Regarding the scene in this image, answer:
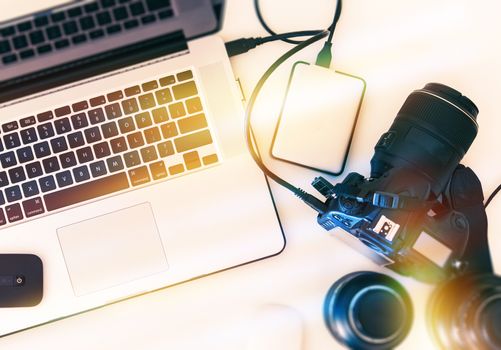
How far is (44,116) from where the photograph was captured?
726 mm

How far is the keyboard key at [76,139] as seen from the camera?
72 centimetres

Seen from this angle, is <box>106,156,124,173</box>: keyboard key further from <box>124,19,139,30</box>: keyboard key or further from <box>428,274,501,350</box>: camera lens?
<box>428,274,501,350</box>: camera lens

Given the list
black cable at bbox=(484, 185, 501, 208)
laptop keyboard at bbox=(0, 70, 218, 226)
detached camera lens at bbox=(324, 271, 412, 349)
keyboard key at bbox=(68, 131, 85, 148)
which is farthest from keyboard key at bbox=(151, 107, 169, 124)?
black cable at bbox=(484, 185, 501, 208)

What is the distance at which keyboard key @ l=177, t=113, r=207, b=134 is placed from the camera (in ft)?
2.34

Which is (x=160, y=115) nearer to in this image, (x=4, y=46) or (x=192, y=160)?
(x=192, y=160)

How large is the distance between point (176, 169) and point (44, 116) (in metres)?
0.20

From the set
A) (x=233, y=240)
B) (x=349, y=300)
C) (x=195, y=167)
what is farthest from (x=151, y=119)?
(x=349, y=300)

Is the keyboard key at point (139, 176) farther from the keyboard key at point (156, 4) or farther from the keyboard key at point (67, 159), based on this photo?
the keyboard key at point (156, 4)

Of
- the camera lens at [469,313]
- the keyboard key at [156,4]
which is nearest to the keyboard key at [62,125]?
the keyboard key at [156,4]

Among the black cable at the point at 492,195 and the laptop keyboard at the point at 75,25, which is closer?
the laptop keyboard at the point at 75,25

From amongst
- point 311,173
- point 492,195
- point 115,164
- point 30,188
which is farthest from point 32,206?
point 492,195

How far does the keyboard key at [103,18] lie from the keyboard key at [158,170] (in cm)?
19

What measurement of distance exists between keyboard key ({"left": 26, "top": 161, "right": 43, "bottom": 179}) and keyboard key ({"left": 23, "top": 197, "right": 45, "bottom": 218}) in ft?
0.11

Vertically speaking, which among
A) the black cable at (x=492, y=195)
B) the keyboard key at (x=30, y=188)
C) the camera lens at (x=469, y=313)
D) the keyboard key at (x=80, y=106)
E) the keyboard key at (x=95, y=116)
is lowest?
the camera lens at (x=469, y=313)
